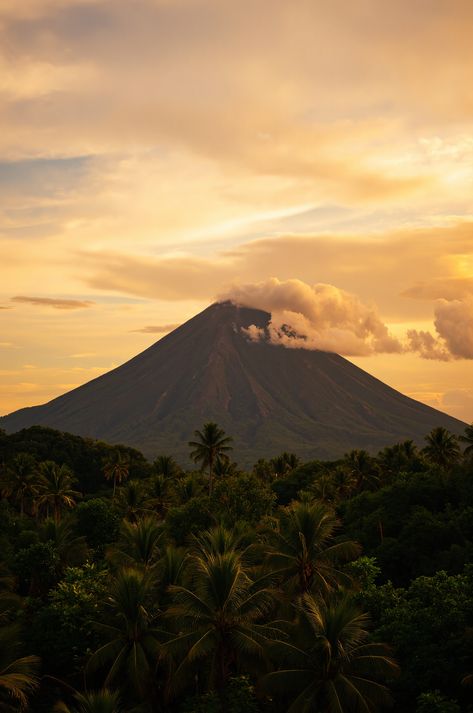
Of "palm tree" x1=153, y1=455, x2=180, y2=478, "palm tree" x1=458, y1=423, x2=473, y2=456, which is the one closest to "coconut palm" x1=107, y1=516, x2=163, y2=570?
"palm tree" x1=458, y1=423, x2=473, y2=456

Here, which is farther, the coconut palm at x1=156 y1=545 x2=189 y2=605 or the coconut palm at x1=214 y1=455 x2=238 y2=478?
the coconut palm at x1=214 y1=455 x2=238 y2=478

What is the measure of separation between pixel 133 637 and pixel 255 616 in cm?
594

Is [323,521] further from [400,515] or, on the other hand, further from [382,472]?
[382,472]

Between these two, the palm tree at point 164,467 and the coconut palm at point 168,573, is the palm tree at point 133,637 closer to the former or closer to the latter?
the coconut palm at point 168,573

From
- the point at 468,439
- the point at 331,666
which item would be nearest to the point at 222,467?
the point at 468,439

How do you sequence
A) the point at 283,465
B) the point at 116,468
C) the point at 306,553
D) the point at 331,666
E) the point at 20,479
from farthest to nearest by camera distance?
1. the point at 283,465
2. the point at 116,468
3. the point at 20,479
4. the point at 306,553
5. the point at 331,666

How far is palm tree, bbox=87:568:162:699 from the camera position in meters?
27.8

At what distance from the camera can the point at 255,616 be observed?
2644 centimetres

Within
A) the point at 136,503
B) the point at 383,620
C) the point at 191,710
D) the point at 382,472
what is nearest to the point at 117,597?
the point at 191,710

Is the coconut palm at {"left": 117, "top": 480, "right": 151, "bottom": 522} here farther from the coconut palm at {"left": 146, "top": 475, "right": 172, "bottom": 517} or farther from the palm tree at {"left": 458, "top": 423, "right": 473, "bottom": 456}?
the palm tree at {"left": 458, "top": 423, "right": 473, "bottom": 456}

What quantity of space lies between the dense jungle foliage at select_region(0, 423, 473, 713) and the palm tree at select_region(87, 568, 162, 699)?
6 centimetres

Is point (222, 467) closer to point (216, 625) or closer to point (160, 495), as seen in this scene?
point (160, 495)

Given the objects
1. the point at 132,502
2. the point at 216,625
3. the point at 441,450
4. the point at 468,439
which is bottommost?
the point at 132,502

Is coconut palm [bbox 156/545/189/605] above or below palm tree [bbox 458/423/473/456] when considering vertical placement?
below
